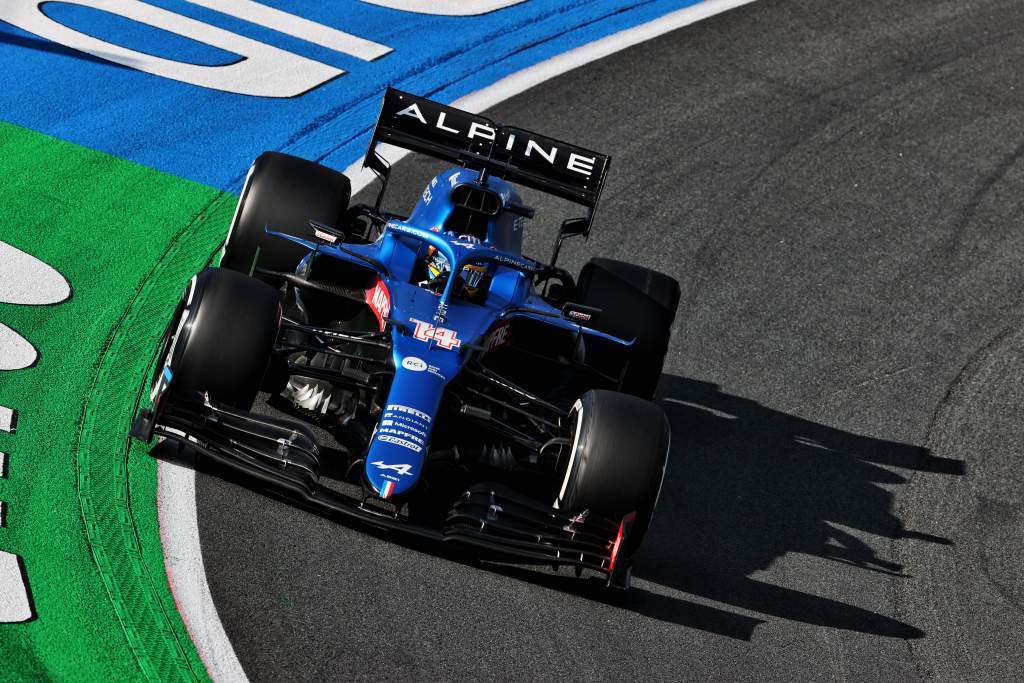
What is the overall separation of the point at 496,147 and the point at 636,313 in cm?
154

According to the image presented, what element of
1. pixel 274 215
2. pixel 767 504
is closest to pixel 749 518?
pixel 767 504

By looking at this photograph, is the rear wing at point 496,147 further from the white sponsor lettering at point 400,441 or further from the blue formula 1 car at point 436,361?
the white sponsor lettering at point 400,441

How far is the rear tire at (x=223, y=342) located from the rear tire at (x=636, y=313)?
7.80 feet

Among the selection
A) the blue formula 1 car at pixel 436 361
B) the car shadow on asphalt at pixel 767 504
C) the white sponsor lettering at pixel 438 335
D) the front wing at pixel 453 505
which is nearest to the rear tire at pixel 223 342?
the blue formula 1 car at pixel 436 361

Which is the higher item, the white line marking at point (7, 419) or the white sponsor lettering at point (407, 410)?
the white sponsor lettering at point (407, 410)

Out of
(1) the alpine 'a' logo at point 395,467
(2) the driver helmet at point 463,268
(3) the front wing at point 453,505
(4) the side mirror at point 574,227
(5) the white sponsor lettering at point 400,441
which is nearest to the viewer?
(3) the front wing at point 453,505

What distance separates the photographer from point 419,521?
285 inches

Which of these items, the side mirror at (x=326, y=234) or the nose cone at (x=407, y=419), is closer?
the nose cone at (x=407, y=419)

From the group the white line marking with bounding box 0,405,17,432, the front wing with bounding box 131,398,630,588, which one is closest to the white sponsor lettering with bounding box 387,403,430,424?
the front wing with bounding box 131,398,630,588

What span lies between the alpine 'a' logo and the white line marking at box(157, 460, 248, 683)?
104 centimetres

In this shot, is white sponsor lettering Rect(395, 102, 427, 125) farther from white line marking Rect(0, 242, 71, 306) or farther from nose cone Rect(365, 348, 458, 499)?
white line marking Rect(0, 242, 71, 306)

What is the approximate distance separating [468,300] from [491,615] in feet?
7.18

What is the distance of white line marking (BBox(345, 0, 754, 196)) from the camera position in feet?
37.6

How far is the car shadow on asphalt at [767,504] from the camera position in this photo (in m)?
7.45
